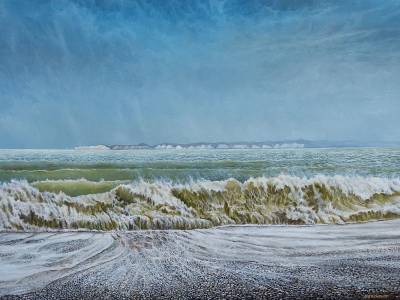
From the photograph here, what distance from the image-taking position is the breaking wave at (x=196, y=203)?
246cm

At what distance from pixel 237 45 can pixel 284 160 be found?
2.49 feet

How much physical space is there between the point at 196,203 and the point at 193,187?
3.8 inches

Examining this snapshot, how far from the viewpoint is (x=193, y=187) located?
8.47 feet

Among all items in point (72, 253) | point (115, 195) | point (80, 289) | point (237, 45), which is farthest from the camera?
point (237, 45)

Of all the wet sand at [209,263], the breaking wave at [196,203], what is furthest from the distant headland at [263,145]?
the wet sand at [209,263]

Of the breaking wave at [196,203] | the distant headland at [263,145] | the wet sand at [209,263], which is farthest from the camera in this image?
the distant headland at [263,145]

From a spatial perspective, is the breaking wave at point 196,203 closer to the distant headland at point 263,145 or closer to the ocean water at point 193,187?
the ocean water at point 193,187

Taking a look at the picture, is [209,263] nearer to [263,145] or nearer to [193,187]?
[193,187]

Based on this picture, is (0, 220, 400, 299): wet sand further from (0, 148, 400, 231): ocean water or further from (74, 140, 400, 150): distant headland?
(74, 140, 400, 150): distant headland

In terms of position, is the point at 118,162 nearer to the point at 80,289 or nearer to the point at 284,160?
the point at 80,289

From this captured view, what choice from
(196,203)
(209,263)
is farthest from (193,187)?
(209,263)

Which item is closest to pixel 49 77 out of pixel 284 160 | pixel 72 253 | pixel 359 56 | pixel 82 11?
pixel 82 11

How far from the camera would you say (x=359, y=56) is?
270 centimetres

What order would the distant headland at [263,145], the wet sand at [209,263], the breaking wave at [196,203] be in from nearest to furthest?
the wet sand at [209,263]
the breaking wave at [196,203]
the distant headland at [263,145]
